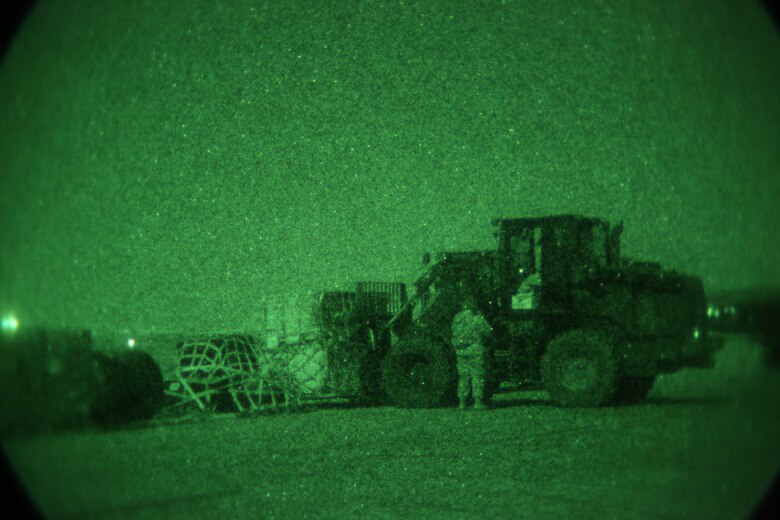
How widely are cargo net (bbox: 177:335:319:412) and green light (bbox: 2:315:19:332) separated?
481 mm

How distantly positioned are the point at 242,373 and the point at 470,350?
81 cm

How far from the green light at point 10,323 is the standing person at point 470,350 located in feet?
4.32

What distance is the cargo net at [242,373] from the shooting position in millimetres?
2371

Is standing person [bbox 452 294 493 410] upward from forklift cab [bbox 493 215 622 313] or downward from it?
downward

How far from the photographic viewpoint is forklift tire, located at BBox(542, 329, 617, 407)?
2.24 meters

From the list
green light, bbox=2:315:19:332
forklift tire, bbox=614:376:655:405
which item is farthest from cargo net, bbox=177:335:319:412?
forklift tire, bbox=614:376:655:405

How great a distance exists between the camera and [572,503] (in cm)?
214

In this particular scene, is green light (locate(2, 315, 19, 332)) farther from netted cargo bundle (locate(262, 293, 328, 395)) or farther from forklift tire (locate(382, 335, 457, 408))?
forklift tire (locate(382, 335, 457, 408))

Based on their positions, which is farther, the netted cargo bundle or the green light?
the netted cargo bundle

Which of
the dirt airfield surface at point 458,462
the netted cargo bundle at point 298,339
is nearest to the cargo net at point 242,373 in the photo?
the netted cargo bundle at point 298,339

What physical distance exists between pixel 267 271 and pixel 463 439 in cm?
85

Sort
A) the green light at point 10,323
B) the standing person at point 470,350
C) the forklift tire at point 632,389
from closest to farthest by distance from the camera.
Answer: the green light at point 10,323 → the forklift tire at point 632,389 → the standing person at point 470,350

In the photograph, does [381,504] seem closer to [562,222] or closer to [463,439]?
[463,439]

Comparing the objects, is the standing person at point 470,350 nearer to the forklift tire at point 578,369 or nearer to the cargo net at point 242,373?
the forklift tire at point 578,369
